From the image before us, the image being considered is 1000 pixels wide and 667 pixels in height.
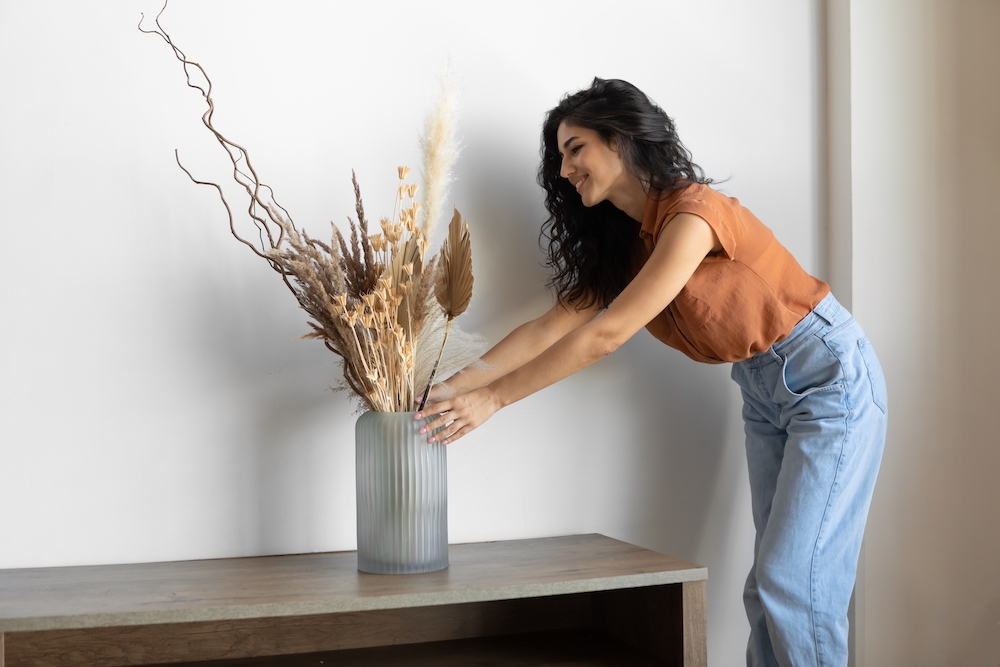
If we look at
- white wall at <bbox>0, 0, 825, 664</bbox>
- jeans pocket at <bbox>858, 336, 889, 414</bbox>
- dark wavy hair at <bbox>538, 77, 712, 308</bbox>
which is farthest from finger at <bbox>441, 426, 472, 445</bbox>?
jeans pocket at <bbox>858, 336, 889, 414</bbox>

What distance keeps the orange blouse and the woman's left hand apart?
1.43 feet

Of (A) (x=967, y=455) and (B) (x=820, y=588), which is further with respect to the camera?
(A) (x=967, y=455)

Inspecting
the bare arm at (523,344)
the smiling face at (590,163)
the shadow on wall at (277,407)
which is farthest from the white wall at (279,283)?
the smiling face at (590,163)

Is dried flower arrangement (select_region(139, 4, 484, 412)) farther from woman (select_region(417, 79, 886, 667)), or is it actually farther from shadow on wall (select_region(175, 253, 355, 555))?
shadow on wall (select_region(175, 253, 355, 555))

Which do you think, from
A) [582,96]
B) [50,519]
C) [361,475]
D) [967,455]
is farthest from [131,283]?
[967,455]

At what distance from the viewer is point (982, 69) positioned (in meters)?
2.11

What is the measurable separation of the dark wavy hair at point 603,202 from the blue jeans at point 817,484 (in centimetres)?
38

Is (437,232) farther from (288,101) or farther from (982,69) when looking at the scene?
(982,69)

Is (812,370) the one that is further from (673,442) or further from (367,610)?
(367,610)

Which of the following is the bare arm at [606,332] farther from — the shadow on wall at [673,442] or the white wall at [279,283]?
the shadow on wall at [673,442]

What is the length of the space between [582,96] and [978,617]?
1.65 m

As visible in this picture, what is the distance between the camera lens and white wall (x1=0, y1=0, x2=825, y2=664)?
62.3 inches

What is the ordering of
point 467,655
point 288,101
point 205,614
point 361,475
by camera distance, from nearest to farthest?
1. point 205,614
2. point 361,475
3. point 467,655
4. point 288,101

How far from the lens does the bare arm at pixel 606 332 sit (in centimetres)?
147
